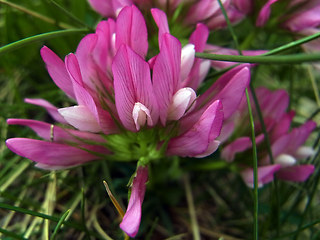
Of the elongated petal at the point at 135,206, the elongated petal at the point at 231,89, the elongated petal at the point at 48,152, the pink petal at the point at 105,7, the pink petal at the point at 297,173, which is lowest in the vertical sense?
the pink petal at the point at 297,173

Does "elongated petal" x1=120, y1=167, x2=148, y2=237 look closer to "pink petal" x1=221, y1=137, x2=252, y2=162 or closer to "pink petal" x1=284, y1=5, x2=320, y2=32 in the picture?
"pink petal" x1=221, y1=137, x2=252, y2=162

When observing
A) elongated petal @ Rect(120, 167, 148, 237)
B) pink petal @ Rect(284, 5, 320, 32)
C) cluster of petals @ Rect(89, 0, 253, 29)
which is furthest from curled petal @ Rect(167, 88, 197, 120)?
pink petal @ Rect(284, 5, 320, 32)

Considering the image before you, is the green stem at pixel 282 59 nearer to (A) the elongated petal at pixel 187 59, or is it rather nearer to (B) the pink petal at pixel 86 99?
(A) the elongated petal at pixel 187 59

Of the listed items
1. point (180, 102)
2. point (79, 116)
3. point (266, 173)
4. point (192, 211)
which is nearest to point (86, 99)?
point (79, 116)

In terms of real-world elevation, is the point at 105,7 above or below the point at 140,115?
above

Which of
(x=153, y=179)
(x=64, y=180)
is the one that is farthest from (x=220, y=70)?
(x=64, y=180)

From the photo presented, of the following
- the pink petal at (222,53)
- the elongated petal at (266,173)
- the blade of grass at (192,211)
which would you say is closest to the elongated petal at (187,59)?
the pink petal at (222,53)

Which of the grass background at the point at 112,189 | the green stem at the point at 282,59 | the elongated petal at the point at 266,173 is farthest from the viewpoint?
the grass background at the point at 112,189

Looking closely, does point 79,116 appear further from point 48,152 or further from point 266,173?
point 266,173
